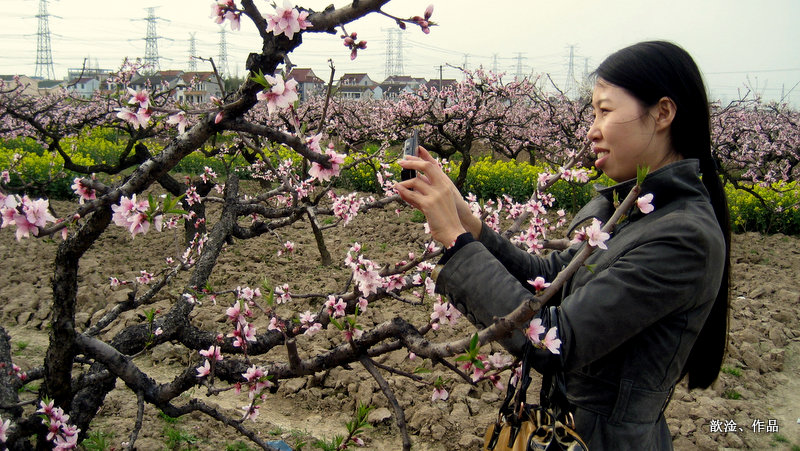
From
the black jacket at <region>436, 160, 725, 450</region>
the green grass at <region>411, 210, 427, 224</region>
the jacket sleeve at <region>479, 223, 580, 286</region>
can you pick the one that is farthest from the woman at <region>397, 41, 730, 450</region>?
Answer: the green grass at <region>411, 210, 427, 224</region>

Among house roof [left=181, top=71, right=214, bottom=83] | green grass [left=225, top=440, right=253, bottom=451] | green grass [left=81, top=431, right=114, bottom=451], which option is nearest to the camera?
green grass [left=81, top=431, right=114, bottom=451]

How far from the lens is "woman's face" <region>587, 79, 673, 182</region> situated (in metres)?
1.50

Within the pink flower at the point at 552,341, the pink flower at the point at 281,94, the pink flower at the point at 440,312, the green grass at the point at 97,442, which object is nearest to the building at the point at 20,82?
the green grass at the point at 97,442

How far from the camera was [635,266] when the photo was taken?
1.30 metres

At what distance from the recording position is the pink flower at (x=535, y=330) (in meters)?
1.29

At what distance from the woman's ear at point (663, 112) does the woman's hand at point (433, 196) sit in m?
0.64

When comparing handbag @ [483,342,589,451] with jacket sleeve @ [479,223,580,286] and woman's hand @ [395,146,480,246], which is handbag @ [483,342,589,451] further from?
jacket sleeve @ [479,223,580,286]

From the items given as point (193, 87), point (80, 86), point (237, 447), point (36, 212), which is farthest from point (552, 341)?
point (80, 86)

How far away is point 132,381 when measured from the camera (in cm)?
218

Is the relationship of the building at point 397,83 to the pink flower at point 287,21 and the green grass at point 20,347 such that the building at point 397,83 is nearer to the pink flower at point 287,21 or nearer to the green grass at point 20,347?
the green grass at point 20,347

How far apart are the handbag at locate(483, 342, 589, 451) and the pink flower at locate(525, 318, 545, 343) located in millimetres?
39

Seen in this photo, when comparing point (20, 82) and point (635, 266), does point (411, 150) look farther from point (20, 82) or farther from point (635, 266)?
point (20, 82)

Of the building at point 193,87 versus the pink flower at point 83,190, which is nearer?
the pink flower at point 83,190

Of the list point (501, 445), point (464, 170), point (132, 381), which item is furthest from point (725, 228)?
point (464, 170)
